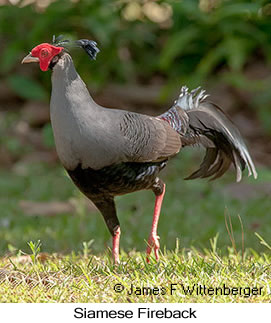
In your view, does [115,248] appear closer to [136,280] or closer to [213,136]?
[136,280]

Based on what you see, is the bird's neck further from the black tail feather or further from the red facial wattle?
the black tail feather

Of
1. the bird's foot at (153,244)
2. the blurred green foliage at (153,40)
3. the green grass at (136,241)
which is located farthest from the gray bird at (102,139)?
the blurred green foliage at (153,40)

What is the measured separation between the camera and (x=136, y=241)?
514 cm

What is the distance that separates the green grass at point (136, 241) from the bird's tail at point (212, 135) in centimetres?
35

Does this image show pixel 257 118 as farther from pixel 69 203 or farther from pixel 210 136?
pixel 210 136

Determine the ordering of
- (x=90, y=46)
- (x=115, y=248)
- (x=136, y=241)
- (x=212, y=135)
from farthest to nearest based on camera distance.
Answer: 1. (x=136, y=241)
2. (x=212, y=135)
3. (x=115, y=248)
4. (x=90, y=46)

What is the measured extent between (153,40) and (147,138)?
5.96 metres

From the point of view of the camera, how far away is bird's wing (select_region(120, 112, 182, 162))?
3609 millimetres

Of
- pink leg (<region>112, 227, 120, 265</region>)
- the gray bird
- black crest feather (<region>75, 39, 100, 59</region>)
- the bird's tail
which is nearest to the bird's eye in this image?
the gray bird

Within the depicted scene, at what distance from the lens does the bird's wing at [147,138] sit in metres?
3.61

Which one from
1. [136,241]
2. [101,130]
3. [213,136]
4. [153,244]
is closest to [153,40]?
[136,241]

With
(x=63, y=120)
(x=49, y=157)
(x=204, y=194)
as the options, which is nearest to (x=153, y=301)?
(x=63, y=120)

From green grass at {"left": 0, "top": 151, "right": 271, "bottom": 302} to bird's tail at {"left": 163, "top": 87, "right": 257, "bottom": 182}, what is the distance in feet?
1.14

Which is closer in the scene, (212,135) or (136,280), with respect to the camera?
(136,280)
